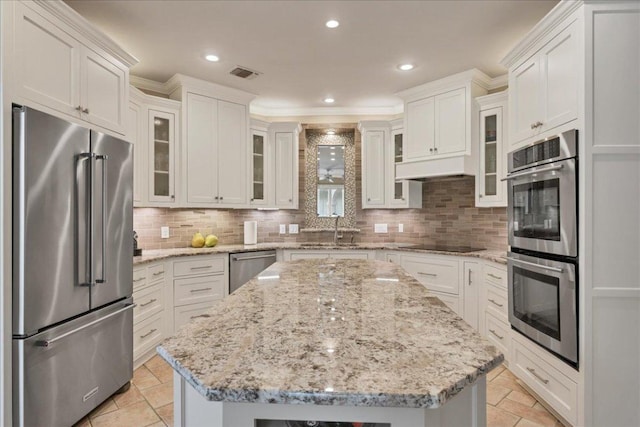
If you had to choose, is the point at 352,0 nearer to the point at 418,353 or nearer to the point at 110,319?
the point at 418,353

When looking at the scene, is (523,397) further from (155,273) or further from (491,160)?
(155,273)

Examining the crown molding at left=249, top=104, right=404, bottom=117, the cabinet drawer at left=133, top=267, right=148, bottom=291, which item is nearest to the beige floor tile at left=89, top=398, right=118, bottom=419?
the cabinet drawer at left=133, top=267, right=148, bottom=291

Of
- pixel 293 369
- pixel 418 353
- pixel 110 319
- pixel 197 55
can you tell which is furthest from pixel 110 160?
pixel 418 353

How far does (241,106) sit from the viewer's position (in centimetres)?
402

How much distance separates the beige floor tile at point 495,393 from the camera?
2327mm

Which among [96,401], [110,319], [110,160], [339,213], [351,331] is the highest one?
[110,160]

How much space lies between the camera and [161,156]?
3500 millimetres

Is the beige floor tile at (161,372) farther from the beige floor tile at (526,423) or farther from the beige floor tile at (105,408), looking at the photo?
the beige floor tile at (526,423)

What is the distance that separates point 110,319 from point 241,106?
267cm

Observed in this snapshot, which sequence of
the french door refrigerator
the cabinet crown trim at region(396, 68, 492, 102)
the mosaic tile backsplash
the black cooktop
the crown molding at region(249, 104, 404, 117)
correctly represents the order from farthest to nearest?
the crown molding at region(249, 104, 404, 117), the mosaic tile backsplash, the black cooktop, the cabinet crown trim at region(396, 68, 492, 102), the french door refrigerator

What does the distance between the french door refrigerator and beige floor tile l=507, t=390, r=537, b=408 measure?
2721 millimetres

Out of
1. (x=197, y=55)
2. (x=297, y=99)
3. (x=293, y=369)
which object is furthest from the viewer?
(x=297, y=99)

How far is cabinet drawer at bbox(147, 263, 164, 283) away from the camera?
294 centimetres

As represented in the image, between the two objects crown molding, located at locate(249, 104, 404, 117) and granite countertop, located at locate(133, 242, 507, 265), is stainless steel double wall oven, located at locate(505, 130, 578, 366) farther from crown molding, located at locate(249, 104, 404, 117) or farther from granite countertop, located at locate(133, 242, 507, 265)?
crown molding, located at locate(249, 104, 404, 117)
